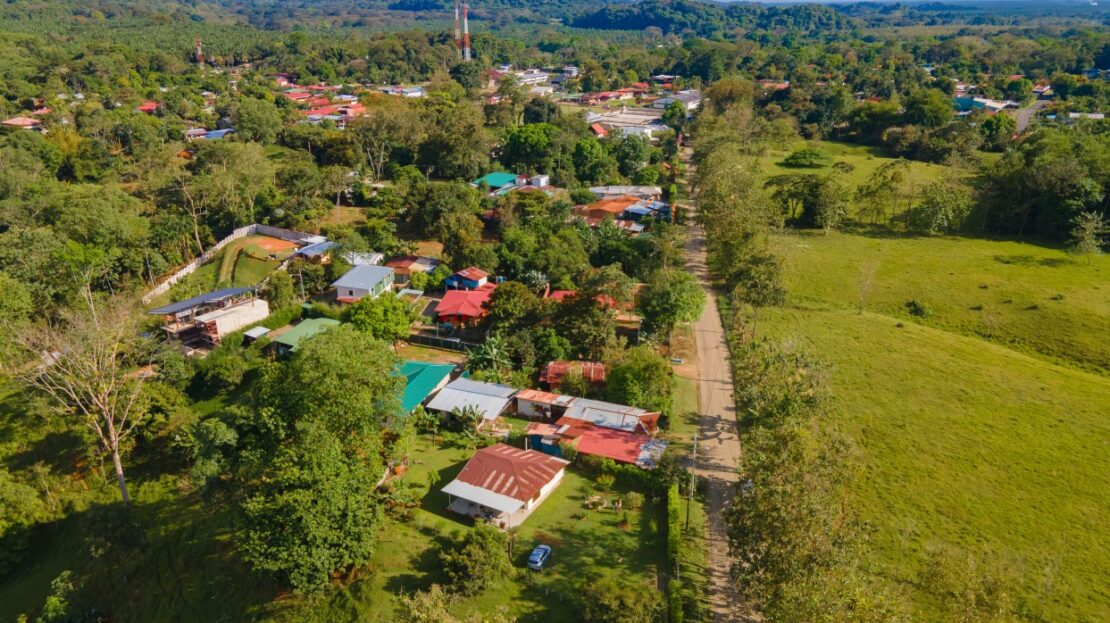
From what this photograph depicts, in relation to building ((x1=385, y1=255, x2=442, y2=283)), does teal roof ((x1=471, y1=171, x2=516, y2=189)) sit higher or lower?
higher

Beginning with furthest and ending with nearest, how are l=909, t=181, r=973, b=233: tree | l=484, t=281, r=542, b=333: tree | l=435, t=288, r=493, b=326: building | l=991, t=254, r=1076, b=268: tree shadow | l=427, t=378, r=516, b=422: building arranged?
l=909, t=181, r=973, b=233: tree → l=991, t=254, r=1076, b=268: tree shadow → l=435, t=288, r=493, b=326: building → l=484, t=281, r=542, b=333: tree → l=427, t=378, r=516, b=422: building

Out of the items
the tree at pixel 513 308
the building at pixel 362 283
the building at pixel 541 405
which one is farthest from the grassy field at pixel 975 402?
the building at pixel 362 283

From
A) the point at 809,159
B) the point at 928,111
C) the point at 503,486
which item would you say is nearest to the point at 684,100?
the point at 928,111

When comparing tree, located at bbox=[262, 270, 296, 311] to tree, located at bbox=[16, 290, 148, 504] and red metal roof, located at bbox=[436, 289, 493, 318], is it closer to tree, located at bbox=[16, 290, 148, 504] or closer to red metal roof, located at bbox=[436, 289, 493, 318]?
tree, located at bbox=[16, 290, 148, 504]

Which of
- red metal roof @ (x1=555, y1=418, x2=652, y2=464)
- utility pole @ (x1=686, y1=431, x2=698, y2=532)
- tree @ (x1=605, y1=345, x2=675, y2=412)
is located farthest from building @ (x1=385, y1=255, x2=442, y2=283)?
utility pole @ (x1=686, y1=431, x2=698, y2=532)

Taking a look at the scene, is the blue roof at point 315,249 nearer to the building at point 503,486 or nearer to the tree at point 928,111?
the building at point 503,486

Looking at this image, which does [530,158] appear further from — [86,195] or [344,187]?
[86,195]

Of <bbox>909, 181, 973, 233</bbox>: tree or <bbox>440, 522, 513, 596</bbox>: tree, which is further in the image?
<bbox>909, 181, 973, 233</bbox>: tree

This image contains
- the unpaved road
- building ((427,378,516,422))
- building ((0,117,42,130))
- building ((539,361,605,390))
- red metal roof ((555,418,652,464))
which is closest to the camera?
the unpaved road

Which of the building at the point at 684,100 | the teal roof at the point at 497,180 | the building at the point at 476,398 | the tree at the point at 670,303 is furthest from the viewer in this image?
the building at the point at 684,100
